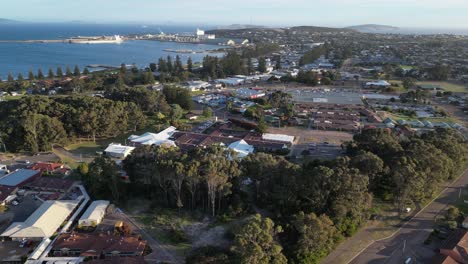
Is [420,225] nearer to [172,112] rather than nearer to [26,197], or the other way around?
[26,197]

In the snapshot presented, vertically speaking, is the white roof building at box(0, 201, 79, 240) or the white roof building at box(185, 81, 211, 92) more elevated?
the white roof building at box(185, 81, 211, 92)

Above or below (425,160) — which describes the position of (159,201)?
below

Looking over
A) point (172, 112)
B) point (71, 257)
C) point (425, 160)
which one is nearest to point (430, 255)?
point (425, 160)

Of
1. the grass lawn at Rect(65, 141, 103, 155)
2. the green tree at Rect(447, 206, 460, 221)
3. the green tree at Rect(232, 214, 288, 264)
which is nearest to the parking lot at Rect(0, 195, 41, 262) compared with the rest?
the grass lawn at Rect(65, 141, 103, 155)

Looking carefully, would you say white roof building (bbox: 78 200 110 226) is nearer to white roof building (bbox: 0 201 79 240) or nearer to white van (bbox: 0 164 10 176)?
white roof building (bbox: 0 201 79 240)

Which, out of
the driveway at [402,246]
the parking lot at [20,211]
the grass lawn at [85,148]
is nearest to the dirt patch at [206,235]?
the driveway at [402,246]

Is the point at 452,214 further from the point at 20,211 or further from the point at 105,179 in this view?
the point at 20,211
